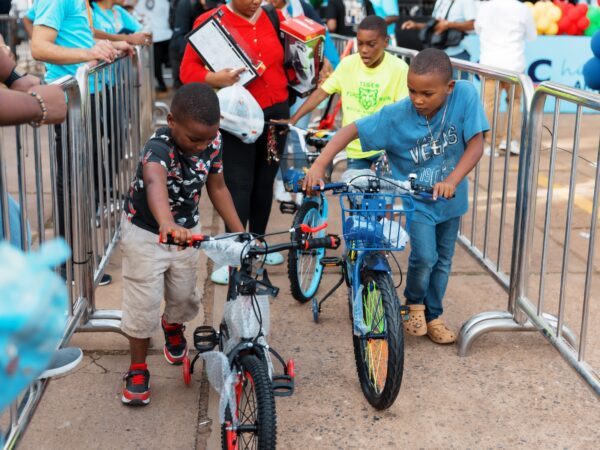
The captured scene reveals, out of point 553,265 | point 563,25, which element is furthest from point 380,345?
point 563,25

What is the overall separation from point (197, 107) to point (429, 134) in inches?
53.7

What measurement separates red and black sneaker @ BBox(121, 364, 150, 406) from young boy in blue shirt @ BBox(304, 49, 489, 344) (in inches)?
50.2

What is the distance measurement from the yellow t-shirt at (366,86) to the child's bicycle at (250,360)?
2.15 m

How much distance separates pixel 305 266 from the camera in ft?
16.3

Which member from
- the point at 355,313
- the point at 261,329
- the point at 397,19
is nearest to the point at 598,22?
the point at 397,19

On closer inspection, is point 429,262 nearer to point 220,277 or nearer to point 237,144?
point 237,144

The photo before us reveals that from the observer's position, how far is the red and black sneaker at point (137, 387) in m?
3.69

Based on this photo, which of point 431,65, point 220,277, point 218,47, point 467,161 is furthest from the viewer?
point 220,277

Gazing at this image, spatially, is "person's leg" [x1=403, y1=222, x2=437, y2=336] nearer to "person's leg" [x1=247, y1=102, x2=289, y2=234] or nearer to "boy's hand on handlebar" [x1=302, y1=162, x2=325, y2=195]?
"boy's hand on handlebar" [x1=302, y1=162, x2=325, y2=195]

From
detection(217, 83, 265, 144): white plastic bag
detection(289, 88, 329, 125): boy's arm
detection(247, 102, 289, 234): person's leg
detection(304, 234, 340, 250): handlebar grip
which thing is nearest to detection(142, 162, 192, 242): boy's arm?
detection(304, 234, 340, 250): handlebar grip

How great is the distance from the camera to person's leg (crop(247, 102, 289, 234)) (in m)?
5.04

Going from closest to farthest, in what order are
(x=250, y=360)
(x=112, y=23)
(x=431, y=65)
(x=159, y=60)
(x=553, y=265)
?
(x=250, y=360), (x=431, y=65), (x=553, y=265), (x=112, y=23), (x=159, y=60)

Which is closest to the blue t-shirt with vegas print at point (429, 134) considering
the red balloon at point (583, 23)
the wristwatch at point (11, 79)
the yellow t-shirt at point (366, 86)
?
the yellow t-shirt at point (366, 86)

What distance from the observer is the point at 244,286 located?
2.99 meters
